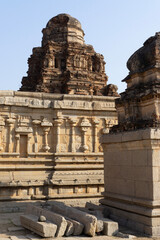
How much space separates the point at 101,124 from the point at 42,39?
82.6ft

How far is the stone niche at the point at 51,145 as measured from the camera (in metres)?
15.2

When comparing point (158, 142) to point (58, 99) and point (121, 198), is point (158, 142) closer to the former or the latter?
point (121, 198)

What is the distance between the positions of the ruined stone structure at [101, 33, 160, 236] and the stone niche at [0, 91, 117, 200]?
4970mm

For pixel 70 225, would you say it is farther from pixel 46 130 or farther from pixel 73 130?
pixel 73 130

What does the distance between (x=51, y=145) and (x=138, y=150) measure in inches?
312

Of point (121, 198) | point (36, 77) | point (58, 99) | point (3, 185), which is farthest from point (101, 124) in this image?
point (36, 77)

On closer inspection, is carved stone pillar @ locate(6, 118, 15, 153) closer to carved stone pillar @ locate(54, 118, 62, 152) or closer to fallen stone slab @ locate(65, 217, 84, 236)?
carved stone pillar @ locate(54, 118, 62, 152)

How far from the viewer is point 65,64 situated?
34438mm

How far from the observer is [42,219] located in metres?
8.55

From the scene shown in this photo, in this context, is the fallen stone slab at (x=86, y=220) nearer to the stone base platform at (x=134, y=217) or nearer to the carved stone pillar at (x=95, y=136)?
the stone base platform at (x=134, y=217)

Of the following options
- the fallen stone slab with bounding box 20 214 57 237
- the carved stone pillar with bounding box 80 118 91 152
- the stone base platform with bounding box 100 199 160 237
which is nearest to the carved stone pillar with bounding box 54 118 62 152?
the carved stone pillar with bounding box 80 118 91 152

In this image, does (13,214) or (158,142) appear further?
(13,214)

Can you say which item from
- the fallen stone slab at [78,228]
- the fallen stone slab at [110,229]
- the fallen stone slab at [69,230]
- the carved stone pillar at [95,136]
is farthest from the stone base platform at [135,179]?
the carved stone pillar at [95,136]

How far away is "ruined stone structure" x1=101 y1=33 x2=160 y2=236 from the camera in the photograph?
28.6ft
